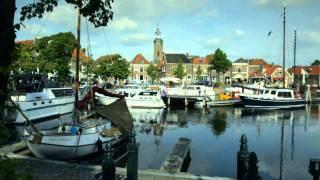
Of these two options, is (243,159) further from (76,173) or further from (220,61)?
(220,61)

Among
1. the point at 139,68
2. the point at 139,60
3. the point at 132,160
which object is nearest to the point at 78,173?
the point at 132,160

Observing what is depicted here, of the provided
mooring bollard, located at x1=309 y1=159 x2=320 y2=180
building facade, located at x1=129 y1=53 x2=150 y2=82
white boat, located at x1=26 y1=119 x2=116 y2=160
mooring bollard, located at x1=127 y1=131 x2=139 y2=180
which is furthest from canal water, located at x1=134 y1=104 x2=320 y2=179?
building facade, located at x1=129 y1=53 x2=150 y2=82

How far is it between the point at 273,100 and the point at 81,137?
43.9 meters

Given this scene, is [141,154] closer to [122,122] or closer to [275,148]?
[122,122]

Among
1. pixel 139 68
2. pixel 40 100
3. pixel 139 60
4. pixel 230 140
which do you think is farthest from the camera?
pixel 139 60

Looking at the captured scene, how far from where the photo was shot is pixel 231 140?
28.9 meters

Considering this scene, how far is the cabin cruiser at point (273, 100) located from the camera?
57.0m

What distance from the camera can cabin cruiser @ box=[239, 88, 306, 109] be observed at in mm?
56969

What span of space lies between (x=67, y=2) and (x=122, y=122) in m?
12.7

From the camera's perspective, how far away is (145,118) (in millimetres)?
43125

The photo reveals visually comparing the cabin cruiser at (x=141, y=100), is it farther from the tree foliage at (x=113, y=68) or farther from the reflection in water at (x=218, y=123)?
the tree foliage at (x=113, y=68)

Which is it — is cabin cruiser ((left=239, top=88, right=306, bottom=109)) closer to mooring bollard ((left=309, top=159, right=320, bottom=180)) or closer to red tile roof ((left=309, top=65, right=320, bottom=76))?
mooring bollard ((left=309, top=159, right=320, bottom=180))

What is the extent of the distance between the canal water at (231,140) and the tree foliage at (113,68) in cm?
4162

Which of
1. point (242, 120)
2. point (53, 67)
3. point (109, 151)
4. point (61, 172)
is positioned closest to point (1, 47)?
point (109, 151)
